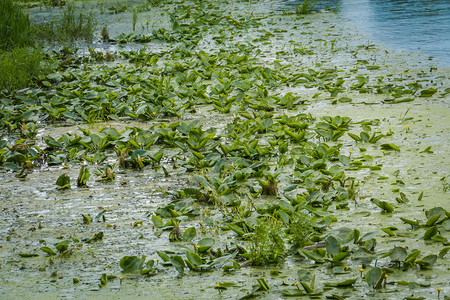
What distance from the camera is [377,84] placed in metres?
4.90

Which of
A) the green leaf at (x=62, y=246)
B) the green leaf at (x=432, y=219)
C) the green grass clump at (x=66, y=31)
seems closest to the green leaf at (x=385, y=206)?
the green leaf at (x=432, y=219)

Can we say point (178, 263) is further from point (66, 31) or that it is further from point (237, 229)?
point (66, 31)

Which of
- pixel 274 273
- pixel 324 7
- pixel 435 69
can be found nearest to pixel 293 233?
pixel 274 273

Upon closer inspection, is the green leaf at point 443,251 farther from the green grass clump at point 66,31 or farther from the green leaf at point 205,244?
the green grass clump at point 66,31

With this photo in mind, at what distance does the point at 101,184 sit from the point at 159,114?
1382 millimetres

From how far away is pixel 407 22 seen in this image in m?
7.86

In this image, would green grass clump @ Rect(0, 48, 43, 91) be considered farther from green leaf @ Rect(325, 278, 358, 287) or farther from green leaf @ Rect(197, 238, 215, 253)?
green leaf @ Rect(325, 278, 358, 287)

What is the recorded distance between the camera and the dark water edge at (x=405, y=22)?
20.7ft

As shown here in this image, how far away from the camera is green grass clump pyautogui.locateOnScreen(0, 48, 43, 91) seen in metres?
5.04

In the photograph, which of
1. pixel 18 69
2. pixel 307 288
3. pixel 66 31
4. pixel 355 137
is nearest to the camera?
pixel 307 288

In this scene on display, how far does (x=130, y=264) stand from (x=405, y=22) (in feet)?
23.4

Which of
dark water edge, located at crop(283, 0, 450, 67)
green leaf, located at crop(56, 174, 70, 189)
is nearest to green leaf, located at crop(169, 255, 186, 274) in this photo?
green leaf, located at crop(56, 174, 70, 189)

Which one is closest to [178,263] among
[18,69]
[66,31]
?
[18,69]

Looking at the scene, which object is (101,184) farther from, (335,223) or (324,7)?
(324,7)
